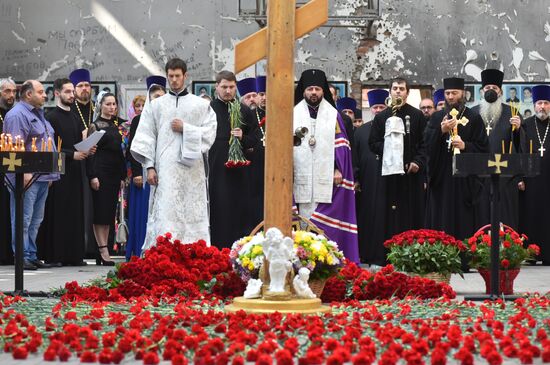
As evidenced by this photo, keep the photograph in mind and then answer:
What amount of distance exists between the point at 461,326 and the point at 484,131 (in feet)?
22.2

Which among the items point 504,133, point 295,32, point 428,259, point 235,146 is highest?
point 295,32

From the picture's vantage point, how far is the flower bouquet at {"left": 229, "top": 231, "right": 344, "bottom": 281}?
27.1 feet

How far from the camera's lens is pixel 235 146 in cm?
1340

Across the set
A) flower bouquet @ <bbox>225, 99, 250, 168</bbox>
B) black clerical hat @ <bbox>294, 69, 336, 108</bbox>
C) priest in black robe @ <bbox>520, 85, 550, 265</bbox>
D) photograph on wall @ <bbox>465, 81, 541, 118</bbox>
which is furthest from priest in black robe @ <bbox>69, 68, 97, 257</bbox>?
photograph on wall @ <bbox>465, 81, 541, 118</bbox>

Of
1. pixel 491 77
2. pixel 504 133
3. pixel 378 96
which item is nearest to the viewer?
pixel 491 77

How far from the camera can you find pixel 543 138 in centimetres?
1662

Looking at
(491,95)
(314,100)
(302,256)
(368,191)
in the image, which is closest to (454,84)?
(491,95)

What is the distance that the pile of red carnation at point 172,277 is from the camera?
9.05 m

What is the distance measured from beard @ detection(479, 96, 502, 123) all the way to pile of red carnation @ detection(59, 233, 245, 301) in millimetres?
6568

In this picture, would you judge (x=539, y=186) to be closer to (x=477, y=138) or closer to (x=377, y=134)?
(x=377, y=134)

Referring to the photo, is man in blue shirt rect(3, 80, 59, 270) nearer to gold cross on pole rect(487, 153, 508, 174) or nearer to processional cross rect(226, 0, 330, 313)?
gold cross on pole rect(487, 153, 508, 174)

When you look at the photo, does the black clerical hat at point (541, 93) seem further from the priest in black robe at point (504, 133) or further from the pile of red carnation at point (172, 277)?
the pile of red carnation at point (172, 277)

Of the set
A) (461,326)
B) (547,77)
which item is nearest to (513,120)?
(547,77)

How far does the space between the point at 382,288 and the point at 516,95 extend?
46.1ft
